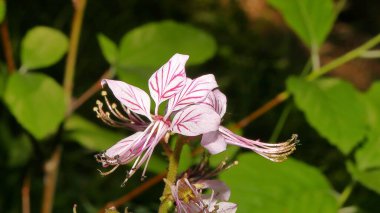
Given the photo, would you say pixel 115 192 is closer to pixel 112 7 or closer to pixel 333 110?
pixel 112 7

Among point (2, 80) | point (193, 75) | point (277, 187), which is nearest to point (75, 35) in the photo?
point (2, 80)

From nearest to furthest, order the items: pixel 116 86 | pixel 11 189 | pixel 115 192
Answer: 1. pixel 116 86
2. pixel 11 189
3. pixel 115 192

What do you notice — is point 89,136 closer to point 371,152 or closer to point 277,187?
point 277,187

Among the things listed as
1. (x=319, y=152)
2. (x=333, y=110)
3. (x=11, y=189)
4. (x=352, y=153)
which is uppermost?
(x=333, y=110)

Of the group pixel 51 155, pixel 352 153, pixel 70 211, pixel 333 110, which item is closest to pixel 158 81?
pixel 333 110

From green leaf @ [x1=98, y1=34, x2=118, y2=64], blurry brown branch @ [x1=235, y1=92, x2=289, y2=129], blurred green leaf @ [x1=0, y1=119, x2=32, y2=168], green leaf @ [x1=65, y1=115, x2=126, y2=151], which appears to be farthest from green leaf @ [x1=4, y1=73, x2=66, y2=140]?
blurred green leaf @ [x1=0, y1=119, x2=32, y2=168]

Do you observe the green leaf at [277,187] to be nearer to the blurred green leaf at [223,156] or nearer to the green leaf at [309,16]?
the blurred green leaf at [223,156]

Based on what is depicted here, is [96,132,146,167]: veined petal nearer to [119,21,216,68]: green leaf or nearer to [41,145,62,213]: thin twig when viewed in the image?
[119,21,216,68]: green leaf

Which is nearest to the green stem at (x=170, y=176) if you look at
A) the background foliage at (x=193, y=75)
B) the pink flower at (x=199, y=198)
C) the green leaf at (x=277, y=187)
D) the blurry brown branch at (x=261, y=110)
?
the pink flower at (x=199, y=198)
